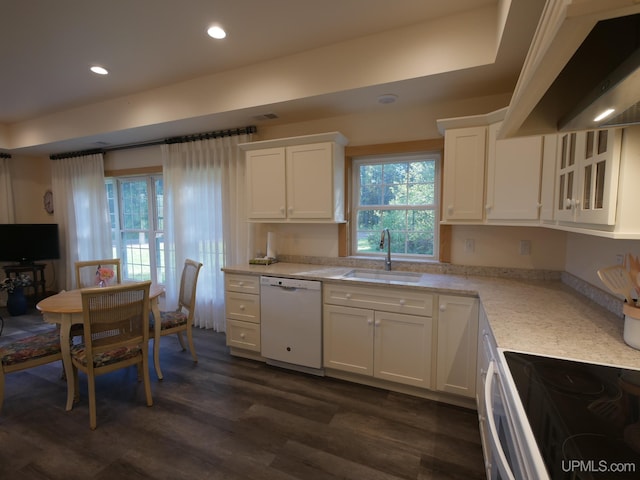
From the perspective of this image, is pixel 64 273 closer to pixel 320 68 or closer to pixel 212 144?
pixel 212 144

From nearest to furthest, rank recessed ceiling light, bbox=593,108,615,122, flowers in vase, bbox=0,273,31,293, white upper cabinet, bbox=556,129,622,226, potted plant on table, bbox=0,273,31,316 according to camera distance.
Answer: recessed ceiling light, bbox=593,108,615,122 < white upper cabinet, bbox=556,129,622,226 < flowers in vase, bbox=0,273,31,293 < potted plant on table, bbox=0,273,31,316

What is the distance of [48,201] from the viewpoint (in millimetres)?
5000

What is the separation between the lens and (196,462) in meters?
1.74

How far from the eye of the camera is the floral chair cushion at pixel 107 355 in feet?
6.82

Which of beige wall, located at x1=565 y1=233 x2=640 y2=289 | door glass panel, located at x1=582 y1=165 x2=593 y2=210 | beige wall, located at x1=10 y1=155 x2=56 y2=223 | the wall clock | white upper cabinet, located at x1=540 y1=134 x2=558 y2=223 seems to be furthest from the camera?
the wall clock

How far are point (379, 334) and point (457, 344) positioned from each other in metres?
0.56

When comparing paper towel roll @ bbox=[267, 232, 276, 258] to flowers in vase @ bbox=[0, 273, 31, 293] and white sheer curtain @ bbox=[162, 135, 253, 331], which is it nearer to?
white sheer curtain @ bbox=[162, 135, 253, 331]

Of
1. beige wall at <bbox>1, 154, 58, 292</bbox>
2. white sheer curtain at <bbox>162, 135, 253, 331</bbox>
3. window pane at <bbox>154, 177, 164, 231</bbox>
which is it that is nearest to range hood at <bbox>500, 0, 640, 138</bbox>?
white sheer curtain at <bbox>162, 135, 253, 331</bbox>

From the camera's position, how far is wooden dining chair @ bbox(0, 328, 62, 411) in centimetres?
207

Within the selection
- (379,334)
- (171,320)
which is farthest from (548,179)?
(171,320)

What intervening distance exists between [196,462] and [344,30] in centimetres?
298

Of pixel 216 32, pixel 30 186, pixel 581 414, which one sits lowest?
pixel 581 414

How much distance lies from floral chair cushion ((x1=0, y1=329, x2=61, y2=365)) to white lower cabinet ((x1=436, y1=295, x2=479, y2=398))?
2859 millimetres

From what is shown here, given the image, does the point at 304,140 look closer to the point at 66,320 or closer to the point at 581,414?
the point at 66,320
